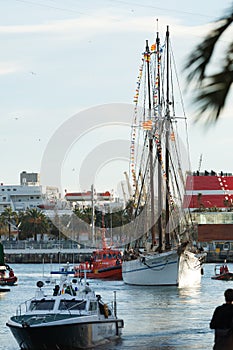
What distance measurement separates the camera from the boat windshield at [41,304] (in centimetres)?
3381

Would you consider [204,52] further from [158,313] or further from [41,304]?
[158,313]

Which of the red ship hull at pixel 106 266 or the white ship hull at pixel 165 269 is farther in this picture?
the red ship hull at pixel 106 266

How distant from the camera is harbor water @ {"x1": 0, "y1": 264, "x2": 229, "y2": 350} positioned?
37.6m

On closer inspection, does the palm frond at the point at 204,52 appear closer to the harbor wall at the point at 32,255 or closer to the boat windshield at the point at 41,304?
the boat windshield at the point at 41,304

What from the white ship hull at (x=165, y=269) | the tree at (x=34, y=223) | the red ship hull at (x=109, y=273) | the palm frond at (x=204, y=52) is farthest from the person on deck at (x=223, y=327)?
the tree at (x=34, y=223)

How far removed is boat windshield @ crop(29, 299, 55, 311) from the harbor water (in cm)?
239

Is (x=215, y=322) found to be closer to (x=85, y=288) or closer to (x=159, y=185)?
(x=85, y=288)

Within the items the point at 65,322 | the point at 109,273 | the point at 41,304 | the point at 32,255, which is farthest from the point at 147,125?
the point at 32,255

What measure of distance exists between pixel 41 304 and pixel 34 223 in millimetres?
159505

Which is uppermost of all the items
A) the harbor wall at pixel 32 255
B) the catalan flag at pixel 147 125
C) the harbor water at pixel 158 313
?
the catalan flag at pixel 147 125

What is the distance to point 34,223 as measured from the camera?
192875mm

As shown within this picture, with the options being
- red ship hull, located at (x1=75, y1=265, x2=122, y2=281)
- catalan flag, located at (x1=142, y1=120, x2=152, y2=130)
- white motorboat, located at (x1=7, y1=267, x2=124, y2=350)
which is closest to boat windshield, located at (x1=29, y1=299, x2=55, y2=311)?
white motorboat, located at (x1=7, y1=267, x2=124, y2=350)

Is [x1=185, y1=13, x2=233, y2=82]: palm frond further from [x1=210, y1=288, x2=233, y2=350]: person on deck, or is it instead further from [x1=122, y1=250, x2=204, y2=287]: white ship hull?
[x1=122, y1=250, x2=204, y2=287]: white ship hull

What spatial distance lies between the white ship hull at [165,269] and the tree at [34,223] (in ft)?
372
